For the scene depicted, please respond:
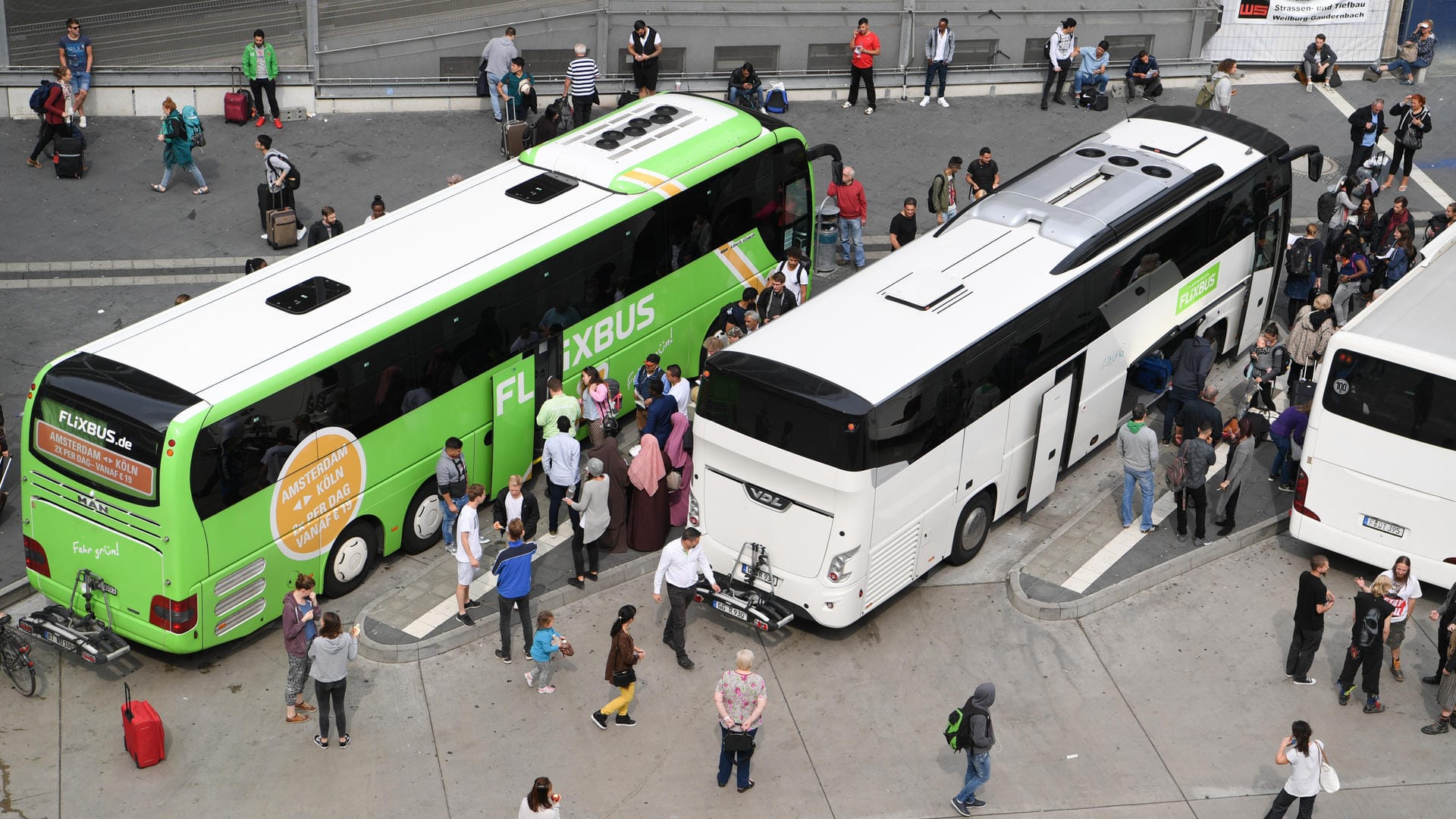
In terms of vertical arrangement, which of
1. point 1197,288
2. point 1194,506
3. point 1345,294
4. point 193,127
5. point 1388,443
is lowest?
point 1194,506

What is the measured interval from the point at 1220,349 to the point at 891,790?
31.2ft

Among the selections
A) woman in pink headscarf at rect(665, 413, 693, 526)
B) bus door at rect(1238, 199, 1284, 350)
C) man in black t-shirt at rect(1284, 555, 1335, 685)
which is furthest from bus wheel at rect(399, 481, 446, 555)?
bus door at rect(1238, 199, 1284, 350)

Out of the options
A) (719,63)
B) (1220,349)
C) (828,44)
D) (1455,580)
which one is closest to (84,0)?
(719,63)

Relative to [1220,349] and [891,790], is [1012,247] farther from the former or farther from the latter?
[891,790]

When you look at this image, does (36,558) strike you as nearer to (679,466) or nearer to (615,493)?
(615,493)

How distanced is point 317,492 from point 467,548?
1.57 m

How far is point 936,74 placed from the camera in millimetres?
29266

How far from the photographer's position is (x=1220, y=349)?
21.3 metres

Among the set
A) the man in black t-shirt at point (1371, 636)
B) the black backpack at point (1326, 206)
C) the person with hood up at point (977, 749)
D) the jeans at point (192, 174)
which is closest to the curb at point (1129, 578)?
the man in black t-shirt at point (1371, 636)

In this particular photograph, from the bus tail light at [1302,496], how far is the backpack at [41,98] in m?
19.2

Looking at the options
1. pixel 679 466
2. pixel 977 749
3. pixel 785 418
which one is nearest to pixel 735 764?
pixel 977 749

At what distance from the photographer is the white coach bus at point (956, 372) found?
15.3m

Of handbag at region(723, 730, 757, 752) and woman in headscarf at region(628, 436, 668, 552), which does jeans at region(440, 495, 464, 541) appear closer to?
woman in headscarf at region(628, 436, 668, 552)

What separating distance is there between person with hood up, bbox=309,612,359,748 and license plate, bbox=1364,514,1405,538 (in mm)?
10421
